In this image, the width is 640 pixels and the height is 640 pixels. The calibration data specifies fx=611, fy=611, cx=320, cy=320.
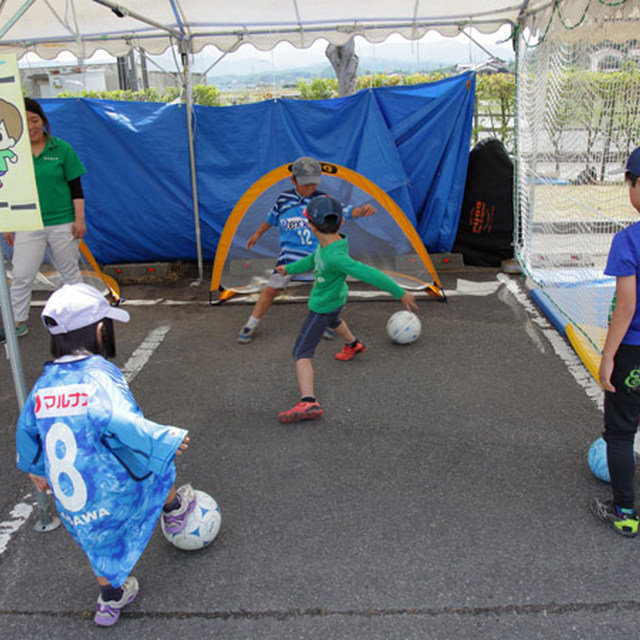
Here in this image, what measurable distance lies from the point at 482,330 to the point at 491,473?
223cm

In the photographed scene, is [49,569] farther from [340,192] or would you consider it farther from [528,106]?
[528,106]

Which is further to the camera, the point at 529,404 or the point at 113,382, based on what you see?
the point at 529,404

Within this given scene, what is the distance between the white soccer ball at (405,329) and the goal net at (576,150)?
49.3 inches

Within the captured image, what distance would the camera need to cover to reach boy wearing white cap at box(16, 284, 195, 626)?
2117mm

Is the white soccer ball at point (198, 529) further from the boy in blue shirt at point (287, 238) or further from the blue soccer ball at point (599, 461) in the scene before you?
the boy in blue shirt at point (287, 238)

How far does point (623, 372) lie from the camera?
2602 mm

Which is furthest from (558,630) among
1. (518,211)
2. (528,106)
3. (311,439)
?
(528,106)

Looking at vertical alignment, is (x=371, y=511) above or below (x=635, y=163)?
below

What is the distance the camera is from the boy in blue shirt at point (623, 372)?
7.88ft

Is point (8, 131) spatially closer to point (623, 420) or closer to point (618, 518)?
point (623, 420)

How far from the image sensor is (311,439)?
3691 mm

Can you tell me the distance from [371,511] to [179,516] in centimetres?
93

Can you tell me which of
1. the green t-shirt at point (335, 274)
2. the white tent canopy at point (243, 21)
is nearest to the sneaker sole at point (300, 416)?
the green t-shirt at point (335, 274)

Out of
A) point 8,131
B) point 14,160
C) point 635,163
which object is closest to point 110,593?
point 14,160
